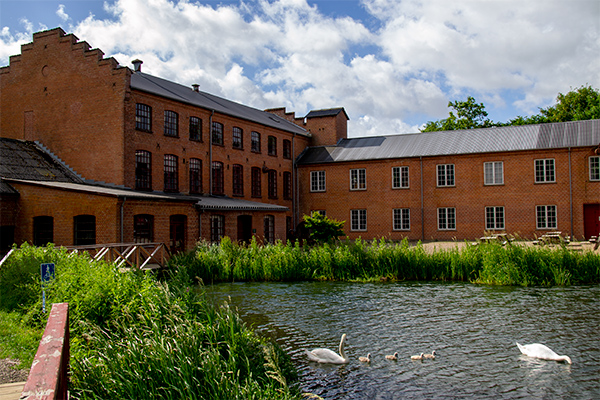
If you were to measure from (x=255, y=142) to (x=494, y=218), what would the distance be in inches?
600

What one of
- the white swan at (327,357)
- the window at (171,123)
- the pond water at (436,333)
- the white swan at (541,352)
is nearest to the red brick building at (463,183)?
the window at (171,123)

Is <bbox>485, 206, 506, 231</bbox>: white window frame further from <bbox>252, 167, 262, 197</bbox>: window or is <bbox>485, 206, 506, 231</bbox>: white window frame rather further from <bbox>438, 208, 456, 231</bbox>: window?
<bbox>252, 167, 262, 197</bbox>: window

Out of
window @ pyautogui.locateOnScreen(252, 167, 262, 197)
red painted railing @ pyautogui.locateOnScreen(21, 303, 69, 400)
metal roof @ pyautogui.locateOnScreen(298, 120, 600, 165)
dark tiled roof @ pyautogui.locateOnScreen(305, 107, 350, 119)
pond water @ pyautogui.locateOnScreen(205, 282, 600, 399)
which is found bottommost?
pond water @ pyautogui.locateOnScreen(205, 282, 600, 399)

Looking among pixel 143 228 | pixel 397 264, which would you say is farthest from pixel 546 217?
pixel 143 228

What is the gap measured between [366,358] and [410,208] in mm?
24681

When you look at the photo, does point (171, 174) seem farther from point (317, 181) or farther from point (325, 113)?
point (325, 113)

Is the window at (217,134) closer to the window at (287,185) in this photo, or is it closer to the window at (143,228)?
the window at (287,185)

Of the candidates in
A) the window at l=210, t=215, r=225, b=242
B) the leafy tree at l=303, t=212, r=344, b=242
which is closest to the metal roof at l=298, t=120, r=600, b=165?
the leafy tree at l=303, t=212, r=344, b=242

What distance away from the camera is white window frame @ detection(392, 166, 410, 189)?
32.4 m

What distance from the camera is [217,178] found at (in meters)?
29.5

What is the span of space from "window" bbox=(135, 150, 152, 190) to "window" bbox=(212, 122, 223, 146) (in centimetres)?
528

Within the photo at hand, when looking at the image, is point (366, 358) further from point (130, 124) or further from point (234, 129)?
point (234, 129)

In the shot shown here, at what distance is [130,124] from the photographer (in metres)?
23.7

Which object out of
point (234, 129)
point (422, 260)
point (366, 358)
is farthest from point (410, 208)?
point (366, 358)
